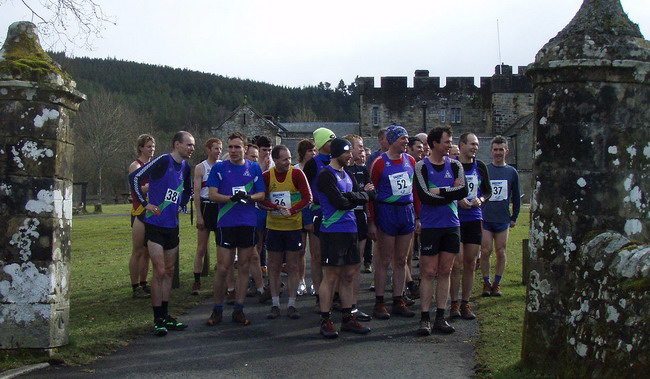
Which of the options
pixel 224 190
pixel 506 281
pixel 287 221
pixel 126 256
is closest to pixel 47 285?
pixel 224 190

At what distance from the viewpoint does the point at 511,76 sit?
2872 inches

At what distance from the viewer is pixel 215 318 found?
341 inches

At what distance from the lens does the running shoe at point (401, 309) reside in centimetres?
917

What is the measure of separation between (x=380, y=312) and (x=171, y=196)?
285cm

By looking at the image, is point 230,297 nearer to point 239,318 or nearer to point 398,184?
point 239,318

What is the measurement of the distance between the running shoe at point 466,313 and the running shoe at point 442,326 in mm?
806

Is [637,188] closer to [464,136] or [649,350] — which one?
[649,350]

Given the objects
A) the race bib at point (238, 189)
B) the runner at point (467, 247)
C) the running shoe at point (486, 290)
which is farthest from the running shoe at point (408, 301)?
the race bib at point (238, 189)

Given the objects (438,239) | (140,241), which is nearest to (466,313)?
(438,239)

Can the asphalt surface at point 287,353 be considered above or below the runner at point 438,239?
below

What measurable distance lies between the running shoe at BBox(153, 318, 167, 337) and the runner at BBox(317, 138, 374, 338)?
5.57ft

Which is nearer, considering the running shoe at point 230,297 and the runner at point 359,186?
the runner at point 359,186

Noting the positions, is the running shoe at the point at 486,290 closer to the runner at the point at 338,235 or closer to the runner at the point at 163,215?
the runner at the point at 338,235

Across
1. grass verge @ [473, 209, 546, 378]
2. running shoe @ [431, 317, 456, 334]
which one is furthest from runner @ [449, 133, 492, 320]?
running shoe @ [431, 317, 456, 334]
